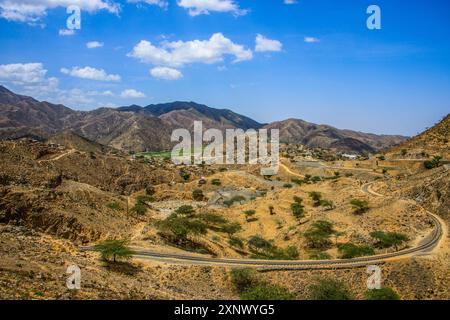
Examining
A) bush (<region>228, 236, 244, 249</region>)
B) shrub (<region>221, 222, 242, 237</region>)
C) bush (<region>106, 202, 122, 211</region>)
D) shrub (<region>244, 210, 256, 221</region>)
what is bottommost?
bush (<region>228, 236, 244, 249</region>)

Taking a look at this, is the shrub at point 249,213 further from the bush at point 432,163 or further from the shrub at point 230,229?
the bush at point 432,163

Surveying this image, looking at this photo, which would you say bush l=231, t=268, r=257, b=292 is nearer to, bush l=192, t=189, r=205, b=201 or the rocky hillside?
bush l=192, t=189, r=205, b=201

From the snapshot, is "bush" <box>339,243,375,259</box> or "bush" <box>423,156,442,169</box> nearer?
"bush" <box>339,243,375,259</box>

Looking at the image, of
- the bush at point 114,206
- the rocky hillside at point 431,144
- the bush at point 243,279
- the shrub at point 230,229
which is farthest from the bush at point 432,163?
the bush at point 243,279

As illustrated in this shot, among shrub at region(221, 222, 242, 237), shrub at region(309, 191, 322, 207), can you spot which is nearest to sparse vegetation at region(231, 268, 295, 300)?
shrub at region(221, 222, 242, 237)

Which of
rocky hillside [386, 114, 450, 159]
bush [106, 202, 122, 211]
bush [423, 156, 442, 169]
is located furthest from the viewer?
rocky hillside [386, 114, 450, 159]

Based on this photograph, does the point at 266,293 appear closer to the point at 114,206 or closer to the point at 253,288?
the point at 253,288
